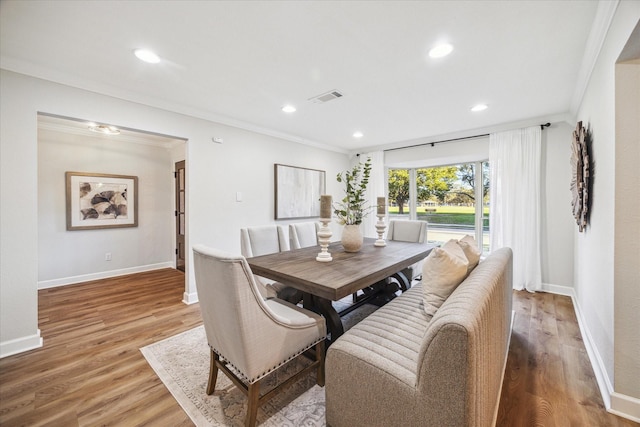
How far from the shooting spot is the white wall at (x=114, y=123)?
6.87 ft

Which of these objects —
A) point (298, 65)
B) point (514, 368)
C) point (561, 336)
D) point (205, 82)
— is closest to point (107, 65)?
point (205, 82)

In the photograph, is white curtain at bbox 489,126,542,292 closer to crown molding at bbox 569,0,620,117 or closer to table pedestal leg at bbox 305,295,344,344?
crown molding at bbox 569,0,620,117

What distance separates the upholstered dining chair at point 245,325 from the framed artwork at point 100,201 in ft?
12.6

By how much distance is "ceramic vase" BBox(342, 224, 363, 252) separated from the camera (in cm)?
250

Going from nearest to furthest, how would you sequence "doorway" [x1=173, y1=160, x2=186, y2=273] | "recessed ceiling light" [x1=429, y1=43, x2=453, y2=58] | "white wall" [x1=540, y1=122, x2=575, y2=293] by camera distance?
"recessed ceiling light" [x1=429, y1=43, x2=453, y2=58] < "white wall" [x1=540, y1=122, x2=575, y2=293] < "doorway" [x1=173, y1=160, x2=186, y2=273]

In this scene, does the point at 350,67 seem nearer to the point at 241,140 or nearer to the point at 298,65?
the point at 298,65

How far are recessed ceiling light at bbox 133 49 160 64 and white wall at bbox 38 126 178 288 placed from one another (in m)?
2.99

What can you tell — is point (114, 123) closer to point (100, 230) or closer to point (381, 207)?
point (100, 230)

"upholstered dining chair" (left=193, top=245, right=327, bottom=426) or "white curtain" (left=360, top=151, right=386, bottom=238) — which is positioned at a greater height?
"white curtain" (left=360, top=151, right=386, bottom=238)

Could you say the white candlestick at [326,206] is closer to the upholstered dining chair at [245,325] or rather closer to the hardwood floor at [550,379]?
the upholstered dining chair at [245,325]

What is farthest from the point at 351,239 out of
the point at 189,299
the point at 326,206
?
the point at 189,299

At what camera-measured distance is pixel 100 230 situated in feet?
13.9

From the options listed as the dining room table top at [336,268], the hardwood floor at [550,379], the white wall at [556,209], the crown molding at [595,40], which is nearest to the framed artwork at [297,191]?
the dining room table top at [336,268]

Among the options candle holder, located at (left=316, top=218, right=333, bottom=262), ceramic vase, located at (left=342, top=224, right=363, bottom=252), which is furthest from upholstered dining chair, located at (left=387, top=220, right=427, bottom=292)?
candle holder, located at (left=316, top=218, right=333, bottom=262)
